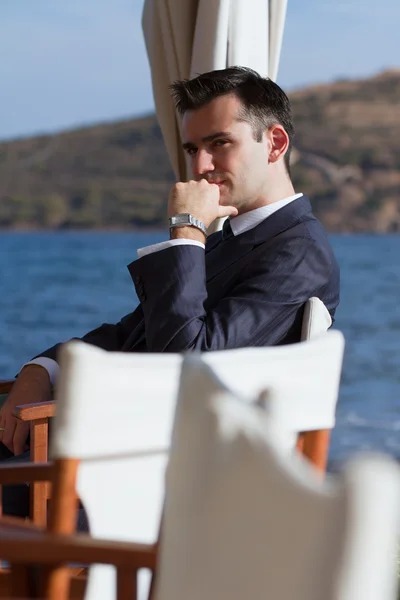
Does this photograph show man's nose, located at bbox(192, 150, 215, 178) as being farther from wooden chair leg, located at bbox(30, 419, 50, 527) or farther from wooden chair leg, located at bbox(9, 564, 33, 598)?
wooden chair leg, located at bbox(9, 564, 33, 598)

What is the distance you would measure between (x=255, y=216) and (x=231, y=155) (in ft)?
0.53

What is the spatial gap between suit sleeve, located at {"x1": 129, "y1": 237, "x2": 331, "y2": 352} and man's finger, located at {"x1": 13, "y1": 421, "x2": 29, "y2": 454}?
390 millimetres

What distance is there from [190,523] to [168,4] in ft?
8.65

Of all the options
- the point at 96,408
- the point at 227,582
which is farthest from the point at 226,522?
the point at 96,408

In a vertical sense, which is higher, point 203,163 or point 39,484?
point 203,163

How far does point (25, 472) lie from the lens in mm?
1471

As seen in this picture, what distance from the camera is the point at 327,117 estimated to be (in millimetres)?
35562

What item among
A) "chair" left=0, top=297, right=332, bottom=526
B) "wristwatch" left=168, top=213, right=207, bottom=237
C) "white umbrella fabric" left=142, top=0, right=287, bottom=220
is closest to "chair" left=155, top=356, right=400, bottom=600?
"chair" left=0, top=297, right=332, bottom=526

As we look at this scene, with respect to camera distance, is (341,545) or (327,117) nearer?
(341,545)

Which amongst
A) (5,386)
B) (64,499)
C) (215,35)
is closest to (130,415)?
(64,499)

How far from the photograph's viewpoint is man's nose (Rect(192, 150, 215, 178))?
2.55 metres

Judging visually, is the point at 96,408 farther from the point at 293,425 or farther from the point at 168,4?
the point at 168,4

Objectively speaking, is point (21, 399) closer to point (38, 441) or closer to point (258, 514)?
point (38, 441)

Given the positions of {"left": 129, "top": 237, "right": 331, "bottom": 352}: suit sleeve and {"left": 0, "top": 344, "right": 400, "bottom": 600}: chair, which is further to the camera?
{"left": 129, "top": 237, "right": 331, "bottom": 352}: suit sleeve
